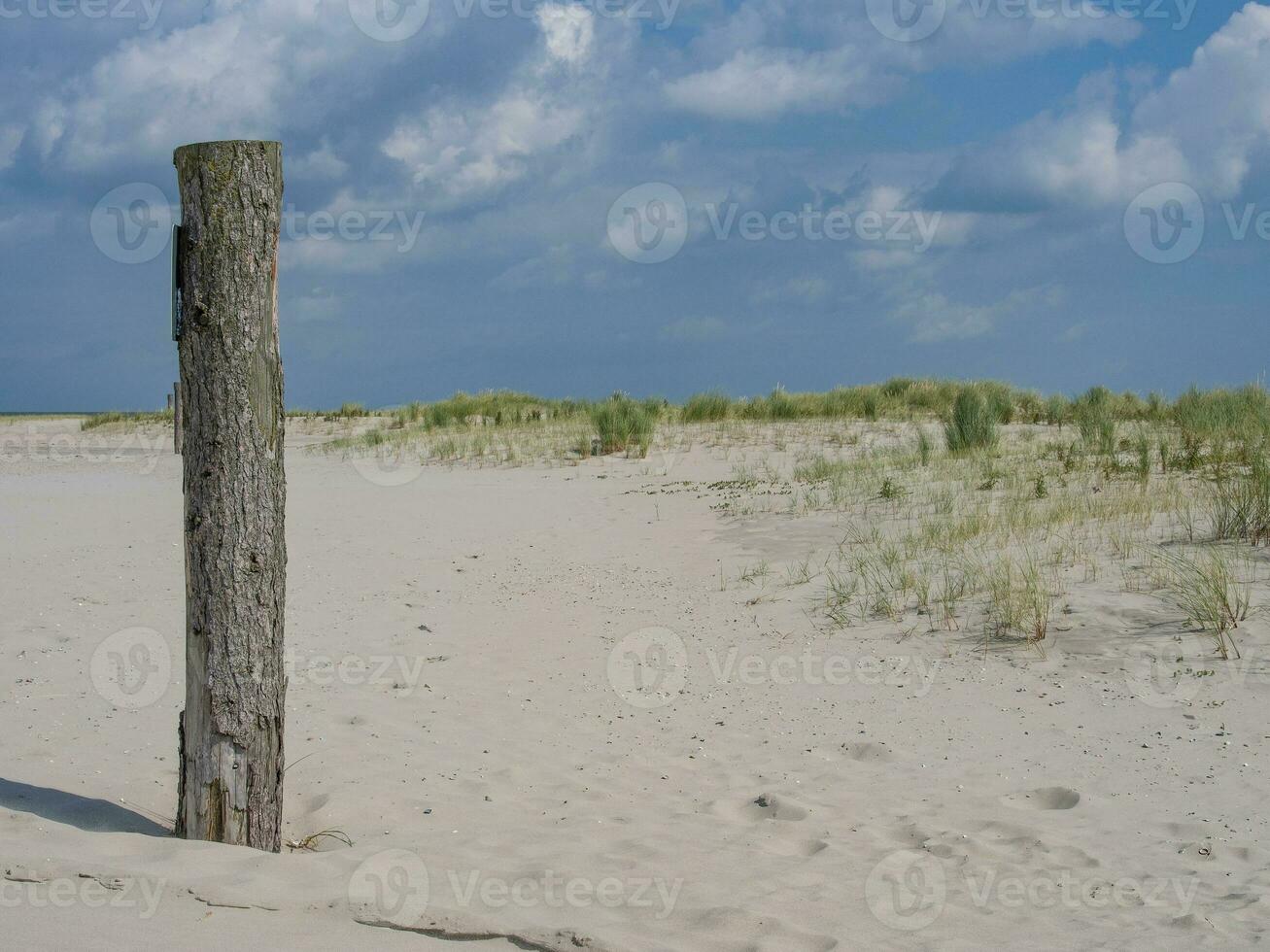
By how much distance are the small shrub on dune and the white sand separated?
523 cm

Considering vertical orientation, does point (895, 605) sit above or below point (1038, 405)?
below

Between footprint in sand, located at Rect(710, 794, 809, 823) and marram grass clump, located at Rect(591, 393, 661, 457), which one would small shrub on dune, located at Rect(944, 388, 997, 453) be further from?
footprint in sand, located at Rect(710, 794, 809, 823)

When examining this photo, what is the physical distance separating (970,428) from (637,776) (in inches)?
407

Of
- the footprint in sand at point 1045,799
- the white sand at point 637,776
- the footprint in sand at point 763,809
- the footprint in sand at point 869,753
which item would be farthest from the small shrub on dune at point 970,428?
the footprint in sand at point 763,809

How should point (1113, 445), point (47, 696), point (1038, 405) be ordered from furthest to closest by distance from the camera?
point (1038, 405) < point (1113, 445) < point (47, 696)

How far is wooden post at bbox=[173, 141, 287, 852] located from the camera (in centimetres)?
386

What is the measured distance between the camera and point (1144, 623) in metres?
6.64

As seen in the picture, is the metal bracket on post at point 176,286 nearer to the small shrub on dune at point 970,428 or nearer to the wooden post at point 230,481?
the wooden post at point 230,481

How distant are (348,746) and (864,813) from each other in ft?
9.00

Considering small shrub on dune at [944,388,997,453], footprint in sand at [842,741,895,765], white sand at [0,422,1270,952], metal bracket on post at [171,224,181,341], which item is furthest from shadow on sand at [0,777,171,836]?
small shrub on dune at [944,388,997,453]

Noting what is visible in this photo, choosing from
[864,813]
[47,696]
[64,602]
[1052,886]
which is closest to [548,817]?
[864,813]

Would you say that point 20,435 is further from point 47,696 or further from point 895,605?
point 895,605

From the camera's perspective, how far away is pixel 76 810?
4.31m

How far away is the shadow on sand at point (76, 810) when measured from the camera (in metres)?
4.18
